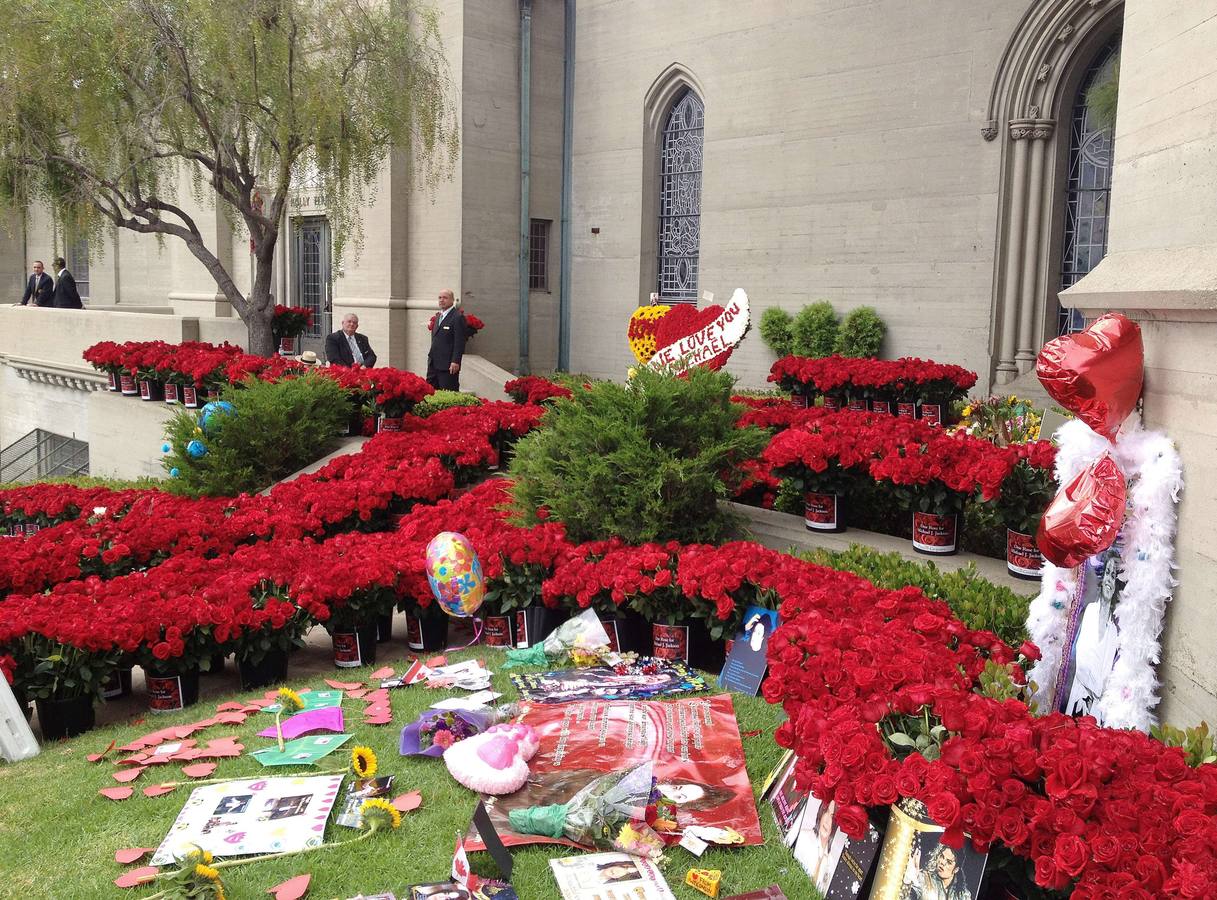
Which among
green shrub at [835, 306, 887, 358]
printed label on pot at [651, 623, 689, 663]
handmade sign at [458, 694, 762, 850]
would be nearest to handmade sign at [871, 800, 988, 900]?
handmade sign at [458, 694, 762, 850]

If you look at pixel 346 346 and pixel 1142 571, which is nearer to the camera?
pixel 1142 571

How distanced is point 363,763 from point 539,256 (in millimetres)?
16994

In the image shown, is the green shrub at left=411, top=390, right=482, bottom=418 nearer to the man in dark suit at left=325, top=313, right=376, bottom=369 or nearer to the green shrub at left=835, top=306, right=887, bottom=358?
the man in dark suit at left=325, top=313, right=376, bottom=369

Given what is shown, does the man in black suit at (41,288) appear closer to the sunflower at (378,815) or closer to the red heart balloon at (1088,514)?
the sunflower at (378,815)

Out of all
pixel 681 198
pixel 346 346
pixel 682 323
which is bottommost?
pixel 346 346

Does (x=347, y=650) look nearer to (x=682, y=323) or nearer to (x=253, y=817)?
(x=253, y=817)

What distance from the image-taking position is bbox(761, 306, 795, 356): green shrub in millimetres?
16844

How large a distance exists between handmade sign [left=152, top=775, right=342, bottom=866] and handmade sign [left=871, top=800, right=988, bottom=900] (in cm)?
203

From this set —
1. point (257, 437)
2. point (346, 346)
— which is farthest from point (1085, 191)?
point (257, 437)

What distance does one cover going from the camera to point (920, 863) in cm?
306

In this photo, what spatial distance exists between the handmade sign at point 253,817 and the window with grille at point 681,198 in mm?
15368

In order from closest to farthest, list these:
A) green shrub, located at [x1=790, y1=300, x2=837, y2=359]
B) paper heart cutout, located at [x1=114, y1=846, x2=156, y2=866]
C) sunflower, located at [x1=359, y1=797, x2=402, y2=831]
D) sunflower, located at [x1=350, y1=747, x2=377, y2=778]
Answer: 1. paper heart cutout, located at [x1=114, y1=846, x2=156, y2=866]
2. sunflower, located at [x1=359, y1=797, x2=402, y2=831]
3. sunflower, located at [x1=350, y1=747, x2=377, y2=778]
4. green shrub, located at [x1=790, y1=300, x2=837, y2=359]

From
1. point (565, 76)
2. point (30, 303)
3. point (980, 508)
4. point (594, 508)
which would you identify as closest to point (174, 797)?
point (594, 508)

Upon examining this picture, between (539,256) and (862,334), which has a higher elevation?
(539,256)
